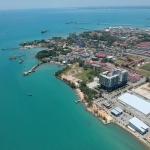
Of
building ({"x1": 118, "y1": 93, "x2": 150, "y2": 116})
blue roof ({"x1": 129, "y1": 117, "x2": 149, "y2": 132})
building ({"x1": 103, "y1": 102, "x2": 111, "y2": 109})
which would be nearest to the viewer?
blue roof ({"x1": 129, "y1": 117, "x2": 149, "y2": 132})

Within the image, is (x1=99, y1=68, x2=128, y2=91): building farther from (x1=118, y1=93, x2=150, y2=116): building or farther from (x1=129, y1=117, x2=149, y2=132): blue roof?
(x1=129, y1=117, x2=149, y2=132): blue roof

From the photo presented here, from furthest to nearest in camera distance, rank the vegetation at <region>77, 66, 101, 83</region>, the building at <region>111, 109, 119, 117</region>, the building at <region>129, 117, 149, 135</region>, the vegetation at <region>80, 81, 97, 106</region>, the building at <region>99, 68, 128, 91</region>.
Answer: the vegetation at <region>77, 66, 101, 83</region> < the building at <region>99, 68, 128, 91</region> < the vegetation at <region>80, 81, 97, 106</region> < the building at <region>111, 109, 119, 117</region> < the building at <region>129, 117, 149, 135</region>

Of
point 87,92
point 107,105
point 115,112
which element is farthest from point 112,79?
point 115,112

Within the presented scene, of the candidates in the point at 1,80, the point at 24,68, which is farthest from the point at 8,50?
the point at 1,80

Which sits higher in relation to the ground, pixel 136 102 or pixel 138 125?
pixel 138 125

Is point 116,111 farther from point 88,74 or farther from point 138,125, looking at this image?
point 88,74

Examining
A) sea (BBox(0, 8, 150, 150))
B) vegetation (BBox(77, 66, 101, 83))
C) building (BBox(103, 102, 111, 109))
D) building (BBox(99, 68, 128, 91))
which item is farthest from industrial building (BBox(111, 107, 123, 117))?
vegetation (BBox(77, 66, 101, 83))

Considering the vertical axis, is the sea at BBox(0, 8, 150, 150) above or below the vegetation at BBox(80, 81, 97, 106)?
below

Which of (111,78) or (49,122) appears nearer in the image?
(49,122)

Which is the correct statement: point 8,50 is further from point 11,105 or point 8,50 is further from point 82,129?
point 82,129
